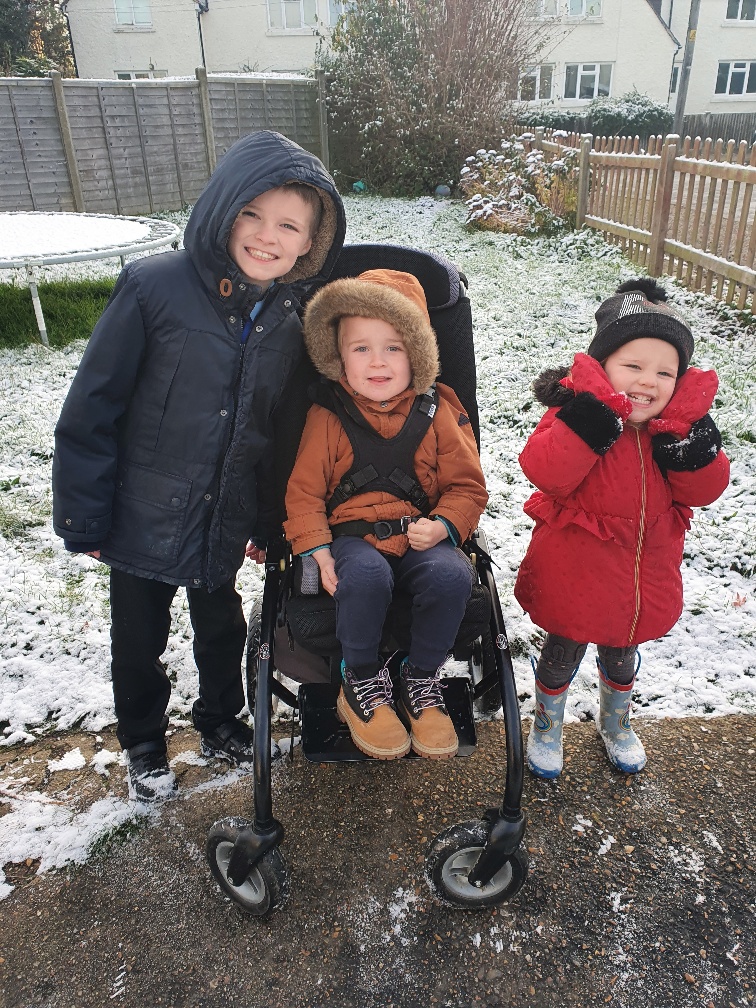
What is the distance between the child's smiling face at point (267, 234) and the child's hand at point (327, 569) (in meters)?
0.74

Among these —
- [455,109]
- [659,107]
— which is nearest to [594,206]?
[455,109]

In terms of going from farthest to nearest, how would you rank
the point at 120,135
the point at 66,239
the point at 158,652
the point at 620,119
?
the point at 620,119, the point at 120,135, the point at 66,239, the point at 158,652

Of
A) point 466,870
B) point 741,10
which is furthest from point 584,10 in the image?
point 466,870

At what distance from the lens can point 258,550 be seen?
2340 mm

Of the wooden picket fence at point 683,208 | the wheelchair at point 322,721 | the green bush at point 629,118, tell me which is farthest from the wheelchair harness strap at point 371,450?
the green bush at point 629,118

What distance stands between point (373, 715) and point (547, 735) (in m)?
0.80

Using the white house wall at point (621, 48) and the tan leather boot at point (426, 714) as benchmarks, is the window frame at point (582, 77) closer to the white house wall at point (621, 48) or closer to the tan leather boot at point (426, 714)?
the white house wall at point (621, 48)

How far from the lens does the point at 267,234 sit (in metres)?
1.82

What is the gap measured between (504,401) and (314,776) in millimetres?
3268

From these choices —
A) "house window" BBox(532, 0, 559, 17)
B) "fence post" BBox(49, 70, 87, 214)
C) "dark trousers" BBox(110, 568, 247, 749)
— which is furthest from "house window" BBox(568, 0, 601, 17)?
"dark trousers" BBox(110, 568, 247, 749)

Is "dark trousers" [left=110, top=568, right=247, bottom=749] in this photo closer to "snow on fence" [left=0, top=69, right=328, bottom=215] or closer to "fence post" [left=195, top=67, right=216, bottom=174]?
"snow on fence" [left=0, top=69, right=328, bottom=215]

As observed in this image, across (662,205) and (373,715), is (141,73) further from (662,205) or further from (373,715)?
(373,715)

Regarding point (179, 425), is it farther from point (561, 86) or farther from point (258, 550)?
point (561, 86)

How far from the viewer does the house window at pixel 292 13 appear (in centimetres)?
2242
